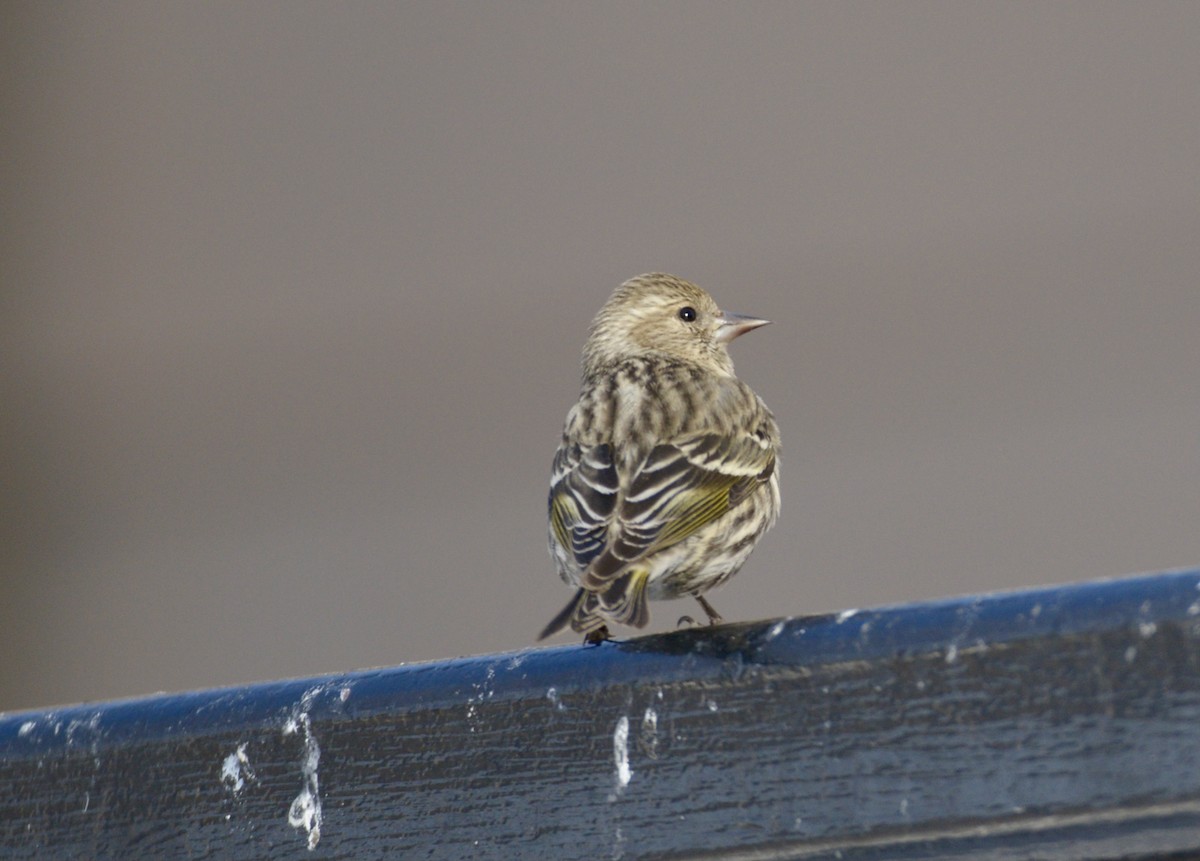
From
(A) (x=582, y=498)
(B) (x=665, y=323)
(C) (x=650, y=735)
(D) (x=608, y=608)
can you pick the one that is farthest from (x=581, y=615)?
(B) (x=665, y=323)

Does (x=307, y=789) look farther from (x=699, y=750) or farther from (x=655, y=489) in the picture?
(x=655, y=489)


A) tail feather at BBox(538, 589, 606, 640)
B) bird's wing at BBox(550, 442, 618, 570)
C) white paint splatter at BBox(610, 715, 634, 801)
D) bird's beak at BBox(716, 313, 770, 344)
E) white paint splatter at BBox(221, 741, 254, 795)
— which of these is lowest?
white paint splatter at BBox(610, 715, 634, 801)

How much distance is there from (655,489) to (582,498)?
17cm

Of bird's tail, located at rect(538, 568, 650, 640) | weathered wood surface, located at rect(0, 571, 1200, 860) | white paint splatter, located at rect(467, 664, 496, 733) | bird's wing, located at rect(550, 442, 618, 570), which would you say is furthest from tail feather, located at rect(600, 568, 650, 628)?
white paint splatter, located at rect(467, 664, 496, 733)

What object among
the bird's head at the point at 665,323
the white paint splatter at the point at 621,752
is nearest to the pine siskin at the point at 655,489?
the bird's head at the point at 665,323

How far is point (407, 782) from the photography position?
226 centimetres

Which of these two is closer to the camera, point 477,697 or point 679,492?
point 477,697

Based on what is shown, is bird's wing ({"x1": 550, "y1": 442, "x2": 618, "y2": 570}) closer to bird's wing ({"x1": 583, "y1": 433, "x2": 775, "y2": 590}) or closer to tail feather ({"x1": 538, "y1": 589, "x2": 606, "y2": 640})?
bird's wing ({"x1": 583, "y1": 433, "x2": 775, "y2": 590})

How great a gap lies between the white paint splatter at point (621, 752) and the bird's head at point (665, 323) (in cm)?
337

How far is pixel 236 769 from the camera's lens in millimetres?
2383

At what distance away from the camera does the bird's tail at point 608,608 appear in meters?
3.35

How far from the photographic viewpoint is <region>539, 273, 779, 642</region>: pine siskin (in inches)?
142

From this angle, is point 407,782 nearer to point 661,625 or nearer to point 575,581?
point 575,581

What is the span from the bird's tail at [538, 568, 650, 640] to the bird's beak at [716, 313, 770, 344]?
2066 mm
